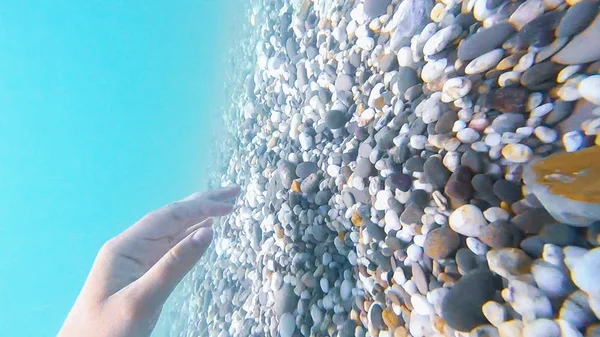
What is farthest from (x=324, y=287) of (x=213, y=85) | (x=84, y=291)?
(x=213, y=85)

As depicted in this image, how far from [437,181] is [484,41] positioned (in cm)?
61

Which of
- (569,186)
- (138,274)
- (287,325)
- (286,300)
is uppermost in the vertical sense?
(138,274)

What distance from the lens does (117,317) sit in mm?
1602

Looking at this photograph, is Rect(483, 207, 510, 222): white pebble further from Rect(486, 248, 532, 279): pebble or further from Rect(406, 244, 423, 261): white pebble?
Rect(406, 244, 423, 261): white pebble

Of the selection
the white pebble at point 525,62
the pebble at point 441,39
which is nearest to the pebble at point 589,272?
the white pebble at point 525,62

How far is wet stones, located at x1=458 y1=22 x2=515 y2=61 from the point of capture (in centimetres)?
138

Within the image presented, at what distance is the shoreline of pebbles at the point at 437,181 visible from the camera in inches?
43.7

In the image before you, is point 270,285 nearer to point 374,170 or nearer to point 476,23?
point 374,170

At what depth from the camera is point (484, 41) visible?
1430 millimetres

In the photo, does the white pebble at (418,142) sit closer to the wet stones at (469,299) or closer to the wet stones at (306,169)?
the wet stones at (469,299)

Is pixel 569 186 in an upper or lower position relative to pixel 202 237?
lower

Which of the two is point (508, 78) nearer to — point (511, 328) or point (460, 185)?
point (460, 185)

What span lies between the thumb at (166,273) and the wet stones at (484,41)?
1487mm

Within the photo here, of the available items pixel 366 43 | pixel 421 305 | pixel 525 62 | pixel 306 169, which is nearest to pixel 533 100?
pixel 525 62
